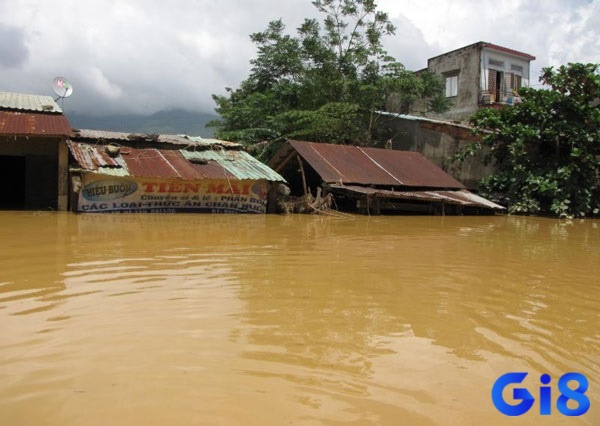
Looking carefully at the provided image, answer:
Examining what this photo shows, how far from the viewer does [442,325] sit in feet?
11.8

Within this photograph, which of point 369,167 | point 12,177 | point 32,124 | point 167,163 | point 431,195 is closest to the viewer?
point 32,124

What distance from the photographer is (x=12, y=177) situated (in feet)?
47.7

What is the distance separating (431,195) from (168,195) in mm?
7549

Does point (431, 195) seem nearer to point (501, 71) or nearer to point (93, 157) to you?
point (93, 157)

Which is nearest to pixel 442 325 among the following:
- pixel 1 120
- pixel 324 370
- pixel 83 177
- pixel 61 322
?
pixel 324 370

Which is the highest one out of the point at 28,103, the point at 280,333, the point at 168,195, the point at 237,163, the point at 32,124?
the point at 28,103

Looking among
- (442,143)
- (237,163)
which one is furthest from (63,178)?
(442,143)

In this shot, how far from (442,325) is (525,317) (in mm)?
787

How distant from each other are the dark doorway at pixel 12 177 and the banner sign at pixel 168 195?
4.66 m

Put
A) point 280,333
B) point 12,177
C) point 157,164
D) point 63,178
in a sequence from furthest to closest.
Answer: point 12,177 → point 157,164 → point 63,178 → point 280,333

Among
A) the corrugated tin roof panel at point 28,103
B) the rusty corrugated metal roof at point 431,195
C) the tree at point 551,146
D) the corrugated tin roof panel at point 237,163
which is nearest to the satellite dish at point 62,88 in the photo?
the corrugated tin roof panel at point 28,103

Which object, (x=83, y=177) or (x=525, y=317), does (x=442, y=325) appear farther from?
(x=83, y=177)

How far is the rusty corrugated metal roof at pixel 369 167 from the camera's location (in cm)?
1415

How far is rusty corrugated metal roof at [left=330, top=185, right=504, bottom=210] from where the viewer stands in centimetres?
1320
